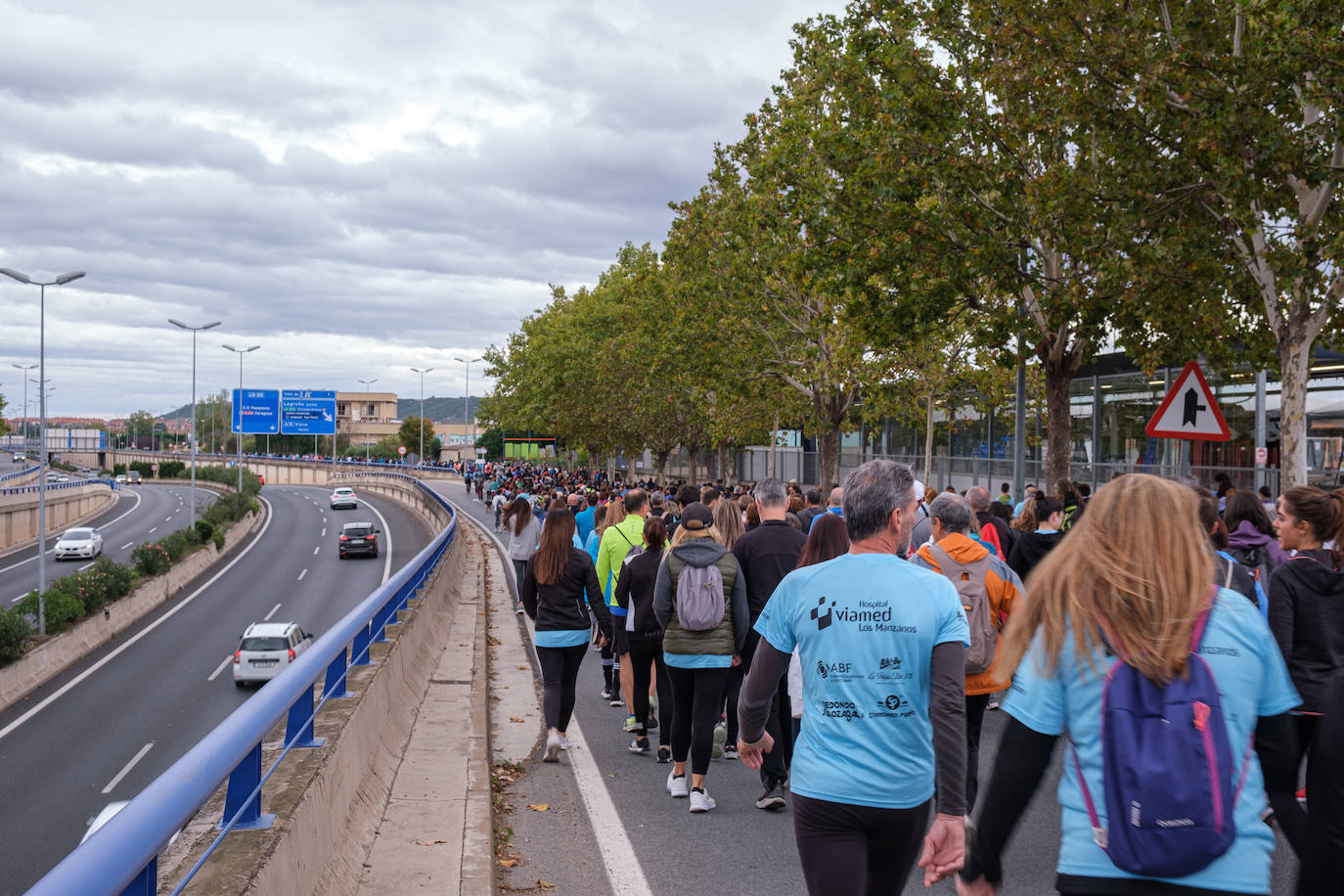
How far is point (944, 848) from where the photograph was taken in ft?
11.7

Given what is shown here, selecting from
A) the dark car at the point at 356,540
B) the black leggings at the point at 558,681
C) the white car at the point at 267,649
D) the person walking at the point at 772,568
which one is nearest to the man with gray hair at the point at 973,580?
the person walking at the point at 772,568

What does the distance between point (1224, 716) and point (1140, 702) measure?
0.19m

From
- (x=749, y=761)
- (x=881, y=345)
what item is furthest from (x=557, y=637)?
(x=881, y=345)

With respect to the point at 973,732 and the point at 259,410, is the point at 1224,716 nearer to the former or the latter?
the point at 973,732

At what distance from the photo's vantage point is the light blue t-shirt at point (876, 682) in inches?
149

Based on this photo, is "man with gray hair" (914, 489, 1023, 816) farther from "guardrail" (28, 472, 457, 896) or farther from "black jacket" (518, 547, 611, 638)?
"guardrail" (28, 472, 457, 896)

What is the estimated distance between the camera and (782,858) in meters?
6.36

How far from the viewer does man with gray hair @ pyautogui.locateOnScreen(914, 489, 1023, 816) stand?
6.40 m

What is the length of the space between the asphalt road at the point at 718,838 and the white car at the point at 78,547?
60.5 m

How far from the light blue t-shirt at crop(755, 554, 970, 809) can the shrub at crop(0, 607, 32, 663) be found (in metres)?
32.1

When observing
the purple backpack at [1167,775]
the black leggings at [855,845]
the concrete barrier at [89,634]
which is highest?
the purple backpack at [1167,775]

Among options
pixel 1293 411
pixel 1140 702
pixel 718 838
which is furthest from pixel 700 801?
pixel 1293 411

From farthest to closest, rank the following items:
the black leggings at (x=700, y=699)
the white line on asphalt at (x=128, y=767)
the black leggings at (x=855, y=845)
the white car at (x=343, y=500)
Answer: the white car at (x=343, y=500), the white line on asphalt at (x=128, y=767), the black leggings at (x=700, y=699), the black leggings at (x=855, y=845)

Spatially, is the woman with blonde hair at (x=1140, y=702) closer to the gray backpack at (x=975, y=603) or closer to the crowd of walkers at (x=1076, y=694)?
the crowd of walkers at (x=1076, y=694)
